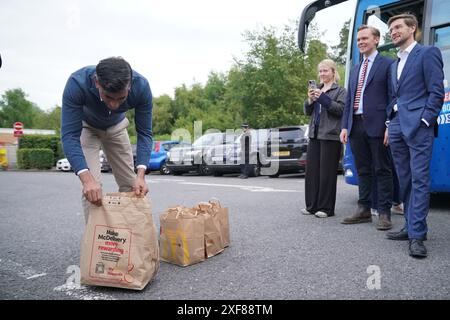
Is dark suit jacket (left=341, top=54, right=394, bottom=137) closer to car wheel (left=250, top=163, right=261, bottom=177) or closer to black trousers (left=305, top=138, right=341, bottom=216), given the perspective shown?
black trousers (left=305, top=138, right=341, bottom=216)

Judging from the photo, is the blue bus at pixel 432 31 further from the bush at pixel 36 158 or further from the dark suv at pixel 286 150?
the bush at pixel 36 158

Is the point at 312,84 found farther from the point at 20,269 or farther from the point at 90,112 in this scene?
the point at 20,269

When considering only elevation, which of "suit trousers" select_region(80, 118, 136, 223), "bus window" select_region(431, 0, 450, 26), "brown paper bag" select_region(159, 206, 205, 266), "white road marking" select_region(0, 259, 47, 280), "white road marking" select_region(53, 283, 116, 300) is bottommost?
"white road marking" select_region(0, 259, 47, 280)

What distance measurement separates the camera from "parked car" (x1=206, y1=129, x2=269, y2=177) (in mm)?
13078

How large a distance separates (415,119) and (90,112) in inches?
109

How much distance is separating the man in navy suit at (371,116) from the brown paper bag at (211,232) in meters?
1.86

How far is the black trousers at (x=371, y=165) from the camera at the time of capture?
4379mm

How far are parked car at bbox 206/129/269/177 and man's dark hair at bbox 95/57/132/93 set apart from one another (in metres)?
10.5

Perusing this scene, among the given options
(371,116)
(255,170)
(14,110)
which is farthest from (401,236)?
(14,110)

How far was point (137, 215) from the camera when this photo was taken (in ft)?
8.73

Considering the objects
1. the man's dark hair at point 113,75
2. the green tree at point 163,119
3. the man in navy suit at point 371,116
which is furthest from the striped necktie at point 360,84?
the green tree at point 163,119

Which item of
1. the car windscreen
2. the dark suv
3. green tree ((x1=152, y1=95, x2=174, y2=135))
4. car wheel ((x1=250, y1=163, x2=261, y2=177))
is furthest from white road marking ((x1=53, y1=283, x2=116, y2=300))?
green tree ((x1=152, y1=95, x2=174, y2=135))
